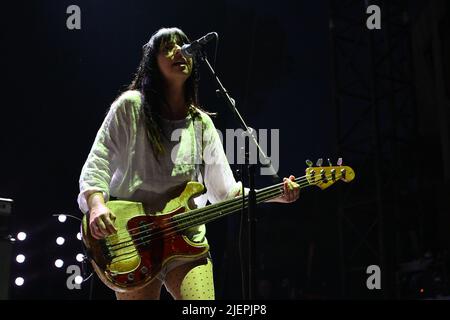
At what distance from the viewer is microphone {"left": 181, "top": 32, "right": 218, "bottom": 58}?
247 centimetres

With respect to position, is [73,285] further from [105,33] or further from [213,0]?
[213,0]

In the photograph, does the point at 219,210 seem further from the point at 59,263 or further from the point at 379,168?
the point at 379,168

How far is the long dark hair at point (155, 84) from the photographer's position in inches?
97.3

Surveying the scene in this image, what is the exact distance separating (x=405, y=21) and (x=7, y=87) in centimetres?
438

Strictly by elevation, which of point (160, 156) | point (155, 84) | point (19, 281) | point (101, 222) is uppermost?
point (155, 84)

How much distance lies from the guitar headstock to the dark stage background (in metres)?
2.37

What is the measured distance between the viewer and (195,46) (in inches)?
97.2

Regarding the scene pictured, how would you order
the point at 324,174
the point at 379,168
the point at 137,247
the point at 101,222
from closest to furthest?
1. the point at 101,222
2. the point at 137,247
3. the point at 324,174
4. the point at 379,168

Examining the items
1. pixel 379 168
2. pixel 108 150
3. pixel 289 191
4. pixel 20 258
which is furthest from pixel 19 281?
pixel 379 168

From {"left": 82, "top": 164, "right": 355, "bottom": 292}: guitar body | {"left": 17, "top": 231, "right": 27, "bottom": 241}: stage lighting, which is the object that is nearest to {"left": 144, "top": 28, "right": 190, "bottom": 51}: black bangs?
{"left": 82, "top": 164, "right": 355, "bottom": 292}: guitar body

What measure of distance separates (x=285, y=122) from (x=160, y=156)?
4769mm

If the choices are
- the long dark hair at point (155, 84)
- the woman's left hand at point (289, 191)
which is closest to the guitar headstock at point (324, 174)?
the woman's left hand at point (289, 191)

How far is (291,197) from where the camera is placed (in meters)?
2.62

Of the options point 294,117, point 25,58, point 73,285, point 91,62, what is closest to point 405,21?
point 294,117
